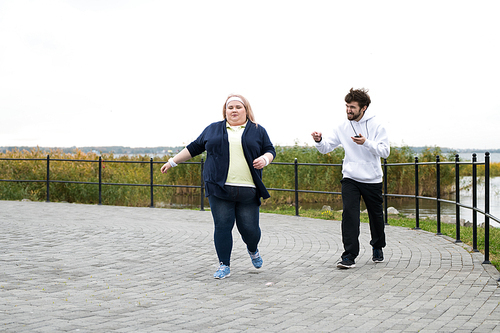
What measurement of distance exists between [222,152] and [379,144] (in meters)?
1.67

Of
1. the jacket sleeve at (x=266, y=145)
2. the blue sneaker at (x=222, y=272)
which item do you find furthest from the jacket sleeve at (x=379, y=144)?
the blue sneaker at (x=222, y=272)

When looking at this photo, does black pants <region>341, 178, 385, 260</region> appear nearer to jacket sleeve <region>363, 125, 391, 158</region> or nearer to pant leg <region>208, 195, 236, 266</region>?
jacket sleeve <region>363, 125, 391, 158</region>

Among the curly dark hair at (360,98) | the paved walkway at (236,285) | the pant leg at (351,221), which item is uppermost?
the curly dark hair at (360,98)

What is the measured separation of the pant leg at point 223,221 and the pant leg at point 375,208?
5.09 ft

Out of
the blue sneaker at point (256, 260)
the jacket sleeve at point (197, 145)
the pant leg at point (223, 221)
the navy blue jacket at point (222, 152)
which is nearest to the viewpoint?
the navy blue jacket at point (222, 152)

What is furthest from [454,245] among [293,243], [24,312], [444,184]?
[444,184]

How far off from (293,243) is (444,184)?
13.9 m

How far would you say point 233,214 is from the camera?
17.6 ft

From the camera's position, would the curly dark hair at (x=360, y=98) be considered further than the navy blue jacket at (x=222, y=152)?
Yes

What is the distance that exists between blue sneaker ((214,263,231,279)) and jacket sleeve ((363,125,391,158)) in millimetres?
1904

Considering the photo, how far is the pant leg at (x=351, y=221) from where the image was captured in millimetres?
5770

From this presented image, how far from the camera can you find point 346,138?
19.3ft

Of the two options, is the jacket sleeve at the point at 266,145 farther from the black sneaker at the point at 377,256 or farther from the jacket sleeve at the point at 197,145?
the black sneaker at the point at 377,256

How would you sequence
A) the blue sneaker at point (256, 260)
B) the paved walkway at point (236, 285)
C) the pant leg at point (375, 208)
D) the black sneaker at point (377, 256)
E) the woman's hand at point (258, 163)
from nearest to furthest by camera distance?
the paved walkway at point (236, 285) → the woman's hand at point (258, 163) → the blue sneaker at point (256, 260) → the pant leg at point (375, 208) → the black sneaker at point (377, 256)
